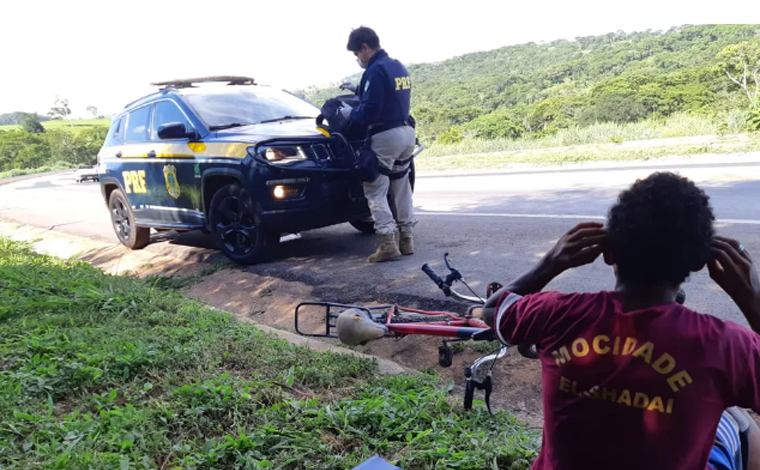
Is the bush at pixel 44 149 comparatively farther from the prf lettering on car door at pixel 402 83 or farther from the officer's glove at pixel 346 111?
the prf lettering on car door at pixel 402 83

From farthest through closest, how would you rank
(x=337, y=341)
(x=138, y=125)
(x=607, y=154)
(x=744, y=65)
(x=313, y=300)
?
1. (x=744, y=65)
2. (x=607, y=154)
3. (x=138, y=125)
4. (x=313, y=300)
5. (x=337, y=341)

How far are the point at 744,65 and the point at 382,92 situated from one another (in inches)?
1181

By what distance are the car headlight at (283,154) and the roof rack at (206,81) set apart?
2.19 m

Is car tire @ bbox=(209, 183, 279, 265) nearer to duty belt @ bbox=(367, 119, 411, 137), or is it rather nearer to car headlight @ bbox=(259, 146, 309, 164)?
car headlight @ bbox=(259, 146, 309, 164)

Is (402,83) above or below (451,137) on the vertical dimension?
above

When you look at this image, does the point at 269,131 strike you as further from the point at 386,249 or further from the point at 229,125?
the point at 386,249

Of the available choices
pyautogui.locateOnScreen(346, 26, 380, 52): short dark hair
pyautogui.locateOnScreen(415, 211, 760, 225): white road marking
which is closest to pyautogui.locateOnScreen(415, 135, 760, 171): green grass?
pyautogui.locateOnScreen(415, 211, 760, 225): white road marking

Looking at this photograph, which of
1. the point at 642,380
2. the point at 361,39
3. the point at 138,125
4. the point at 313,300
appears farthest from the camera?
the point at 138,125

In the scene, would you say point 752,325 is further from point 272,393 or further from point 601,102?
point 601,102

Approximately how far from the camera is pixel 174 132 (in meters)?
6.80

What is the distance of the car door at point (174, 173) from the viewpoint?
7045 millimetres

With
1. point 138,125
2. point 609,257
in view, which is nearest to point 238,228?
point 138,125

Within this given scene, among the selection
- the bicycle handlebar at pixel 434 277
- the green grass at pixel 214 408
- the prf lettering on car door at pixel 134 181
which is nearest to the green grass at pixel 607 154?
the prf lettering on car door at pixel 134 181

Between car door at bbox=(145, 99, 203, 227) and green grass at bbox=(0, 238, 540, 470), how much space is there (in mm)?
2772
